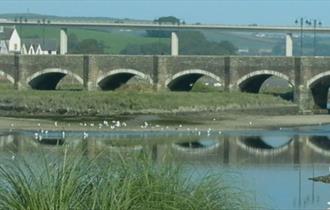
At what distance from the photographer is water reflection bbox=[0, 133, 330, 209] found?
2547 centimetres

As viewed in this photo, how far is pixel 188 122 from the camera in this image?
5984 centimetres

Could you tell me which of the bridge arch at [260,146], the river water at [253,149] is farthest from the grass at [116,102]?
the bridge arch at [260,146]

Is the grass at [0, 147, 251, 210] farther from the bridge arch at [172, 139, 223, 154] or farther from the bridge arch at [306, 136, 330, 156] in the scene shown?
the bridge arch at [306, 136, 330, 156]

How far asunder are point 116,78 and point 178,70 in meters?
8.83

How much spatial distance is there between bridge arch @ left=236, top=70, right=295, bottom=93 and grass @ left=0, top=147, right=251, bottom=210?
222ft

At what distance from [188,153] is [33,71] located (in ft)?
152

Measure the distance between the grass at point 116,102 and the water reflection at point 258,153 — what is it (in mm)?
20126

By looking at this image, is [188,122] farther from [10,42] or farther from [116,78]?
[10,42]

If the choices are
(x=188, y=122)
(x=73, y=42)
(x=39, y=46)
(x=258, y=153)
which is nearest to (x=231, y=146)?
(x=258, y=153)

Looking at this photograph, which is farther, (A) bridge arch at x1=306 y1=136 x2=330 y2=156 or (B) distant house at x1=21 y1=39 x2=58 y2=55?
(B) distant house at x1=21 y1=39 x2=58 y2=55

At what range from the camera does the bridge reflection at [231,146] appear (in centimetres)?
3706

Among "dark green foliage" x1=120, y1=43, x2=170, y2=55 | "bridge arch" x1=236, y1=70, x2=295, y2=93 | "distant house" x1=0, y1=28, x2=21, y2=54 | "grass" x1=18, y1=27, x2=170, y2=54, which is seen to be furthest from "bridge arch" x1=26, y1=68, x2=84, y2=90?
"grass" x1=18, y1=27, x2=170, y2=54

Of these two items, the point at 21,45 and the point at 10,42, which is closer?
the point at 10,42

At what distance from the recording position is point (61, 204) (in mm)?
8719
